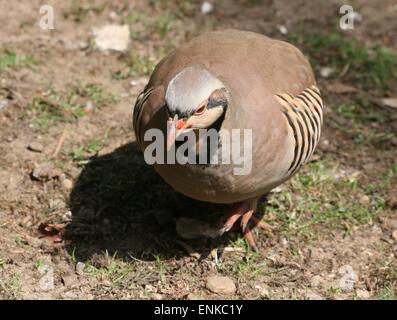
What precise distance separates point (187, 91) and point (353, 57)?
2.87 meters

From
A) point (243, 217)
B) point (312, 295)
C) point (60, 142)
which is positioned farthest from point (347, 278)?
point (60, 142)

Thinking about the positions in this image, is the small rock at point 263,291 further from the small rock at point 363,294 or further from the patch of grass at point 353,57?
the patch of grass at point 353,57

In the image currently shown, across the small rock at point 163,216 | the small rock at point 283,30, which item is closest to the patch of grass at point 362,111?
the small rock at point 283,30

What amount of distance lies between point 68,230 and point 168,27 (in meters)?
2.26

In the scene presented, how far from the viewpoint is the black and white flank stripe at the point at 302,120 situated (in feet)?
12.1

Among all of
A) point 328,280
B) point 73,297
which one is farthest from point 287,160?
point 73,297

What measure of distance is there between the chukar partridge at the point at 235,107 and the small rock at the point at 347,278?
685mm

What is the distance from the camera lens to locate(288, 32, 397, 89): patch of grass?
546cm

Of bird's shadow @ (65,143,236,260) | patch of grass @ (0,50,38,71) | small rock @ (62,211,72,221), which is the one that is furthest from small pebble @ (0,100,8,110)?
small rock @ (62,211,72,221)

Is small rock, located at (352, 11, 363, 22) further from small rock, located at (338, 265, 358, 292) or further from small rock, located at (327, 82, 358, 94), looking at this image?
small rock, located at (338, 265, 358, 292)

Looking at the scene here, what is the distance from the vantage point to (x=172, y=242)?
4.13 metres

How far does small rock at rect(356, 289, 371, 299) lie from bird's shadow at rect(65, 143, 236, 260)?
31.3 inches

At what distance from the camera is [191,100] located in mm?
3100
